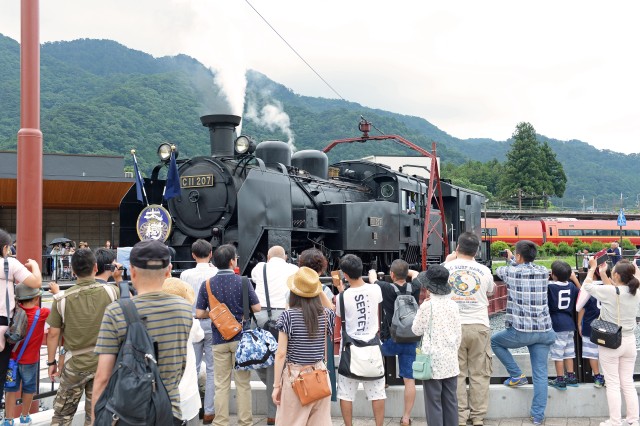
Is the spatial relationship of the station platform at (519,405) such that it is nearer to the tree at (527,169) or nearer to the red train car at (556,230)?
the red train car at (556,230)

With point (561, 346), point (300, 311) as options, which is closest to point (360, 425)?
point (300, 311)

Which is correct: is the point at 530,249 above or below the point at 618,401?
above

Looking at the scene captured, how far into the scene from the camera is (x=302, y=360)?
415 cm

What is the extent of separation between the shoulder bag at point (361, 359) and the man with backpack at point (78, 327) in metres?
1.87

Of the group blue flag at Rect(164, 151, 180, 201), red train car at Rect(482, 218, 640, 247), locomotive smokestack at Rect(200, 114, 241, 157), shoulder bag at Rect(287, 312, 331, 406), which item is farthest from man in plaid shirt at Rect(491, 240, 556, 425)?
red train car at Rect(482, 218, 640, 247)

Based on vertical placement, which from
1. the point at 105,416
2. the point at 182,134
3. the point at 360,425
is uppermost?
the point at 182,134

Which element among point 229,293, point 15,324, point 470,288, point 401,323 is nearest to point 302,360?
point 229,293

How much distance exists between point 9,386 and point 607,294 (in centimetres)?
504

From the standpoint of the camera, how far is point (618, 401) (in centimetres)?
505

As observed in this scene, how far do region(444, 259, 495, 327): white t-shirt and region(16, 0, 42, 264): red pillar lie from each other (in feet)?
12.2

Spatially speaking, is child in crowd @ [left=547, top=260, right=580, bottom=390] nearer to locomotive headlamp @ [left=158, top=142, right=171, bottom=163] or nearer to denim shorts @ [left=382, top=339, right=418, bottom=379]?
denim shorts @ [left=382, top=339, right=418, bottom=379]

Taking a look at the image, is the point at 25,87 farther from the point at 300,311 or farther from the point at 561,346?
the point at 561,346

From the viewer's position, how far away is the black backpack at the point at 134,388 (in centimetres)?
279

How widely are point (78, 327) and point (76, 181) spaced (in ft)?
64.4
